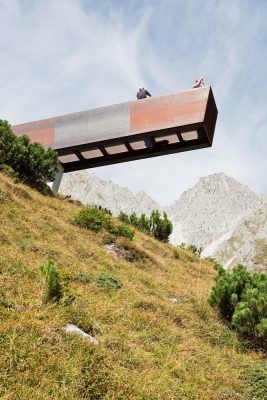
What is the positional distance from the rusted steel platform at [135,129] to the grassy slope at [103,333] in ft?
20.5

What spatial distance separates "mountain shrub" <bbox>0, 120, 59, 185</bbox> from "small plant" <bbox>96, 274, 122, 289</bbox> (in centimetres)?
972

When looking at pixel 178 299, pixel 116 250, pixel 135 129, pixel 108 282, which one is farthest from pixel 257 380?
pixel 135 129

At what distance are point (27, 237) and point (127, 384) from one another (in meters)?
7.15

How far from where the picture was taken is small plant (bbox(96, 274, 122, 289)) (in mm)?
9508

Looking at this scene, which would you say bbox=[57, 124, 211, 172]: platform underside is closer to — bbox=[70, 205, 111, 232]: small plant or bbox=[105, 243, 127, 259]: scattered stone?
bbox=[70, 205, 111, 232]: small plant

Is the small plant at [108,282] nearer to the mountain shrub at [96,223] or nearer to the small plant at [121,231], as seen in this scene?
the mountain shrub at [96,223]

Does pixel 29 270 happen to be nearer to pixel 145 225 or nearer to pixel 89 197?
pixel 145 225

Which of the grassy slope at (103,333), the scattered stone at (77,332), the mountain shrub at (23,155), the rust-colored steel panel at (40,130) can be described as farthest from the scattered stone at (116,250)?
the scattered stone at (77,332)

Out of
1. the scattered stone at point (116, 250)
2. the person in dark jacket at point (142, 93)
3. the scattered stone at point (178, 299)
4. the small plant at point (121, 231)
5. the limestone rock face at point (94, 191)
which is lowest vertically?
the scattered stone at point (178, 299)

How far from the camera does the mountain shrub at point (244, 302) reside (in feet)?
Result: 28.2

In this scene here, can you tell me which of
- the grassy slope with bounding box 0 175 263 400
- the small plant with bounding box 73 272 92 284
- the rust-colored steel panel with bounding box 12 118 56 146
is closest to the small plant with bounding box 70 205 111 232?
the grassy slope with bounding box 0 175 263 400

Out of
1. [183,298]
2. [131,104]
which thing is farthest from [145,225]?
[183,298]

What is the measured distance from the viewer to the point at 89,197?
176125 mm

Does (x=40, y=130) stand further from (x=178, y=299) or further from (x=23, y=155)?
(x=178, y=299)
